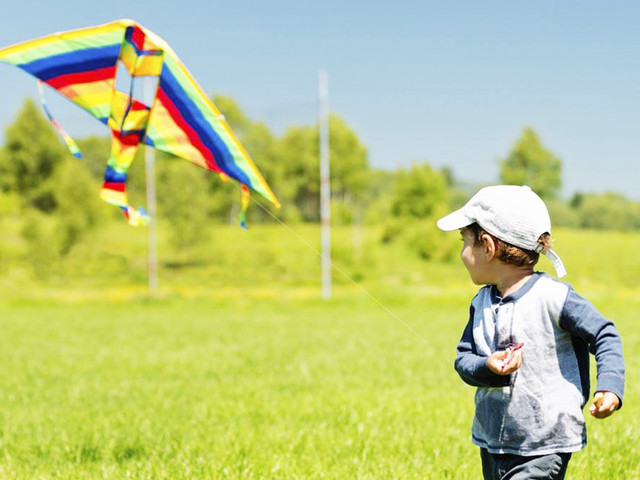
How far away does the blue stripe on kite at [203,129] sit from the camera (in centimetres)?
430

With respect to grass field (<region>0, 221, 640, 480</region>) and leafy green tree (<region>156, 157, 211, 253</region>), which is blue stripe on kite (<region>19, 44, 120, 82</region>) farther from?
leafy green tree (<region>156, 157, 211, 253</region>)

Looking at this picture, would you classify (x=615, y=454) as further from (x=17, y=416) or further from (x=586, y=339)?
(x=17, y=416)

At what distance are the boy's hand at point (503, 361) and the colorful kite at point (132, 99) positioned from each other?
1642 millimetres

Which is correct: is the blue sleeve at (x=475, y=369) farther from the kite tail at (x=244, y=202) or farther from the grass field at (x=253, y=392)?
the kite tail at (x=244, y=202)

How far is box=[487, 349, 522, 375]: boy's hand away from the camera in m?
3.00

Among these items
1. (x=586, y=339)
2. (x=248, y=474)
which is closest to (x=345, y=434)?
(x=248, y=474)

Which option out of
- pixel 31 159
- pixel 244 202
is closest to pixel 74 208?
pixel 31 159

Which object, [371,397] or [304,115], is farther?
[304,115]

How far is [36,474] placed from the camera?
499 centimetres

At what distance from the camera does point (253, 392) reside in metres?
8.07

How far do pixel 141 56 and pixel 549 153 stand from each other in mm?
31961

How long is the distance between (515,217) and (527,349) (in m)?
0.54

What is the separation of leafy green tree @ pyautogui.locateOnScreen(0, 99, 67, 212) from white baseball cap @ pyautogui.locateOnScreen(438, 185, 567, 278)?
30.0 metres

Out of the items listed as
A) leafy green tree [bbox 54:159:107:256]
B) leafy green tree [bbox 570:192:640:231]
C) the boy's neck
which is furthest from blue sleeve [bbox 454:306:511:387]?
leafy green tree [bbox 570:192:640:231]
